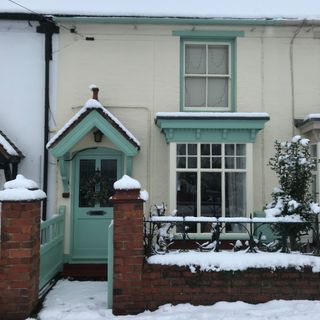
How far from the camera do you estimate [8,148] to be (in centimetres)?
800

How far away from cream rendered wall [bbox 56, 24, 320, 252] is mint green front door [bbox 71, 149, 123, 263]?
0.47 metres

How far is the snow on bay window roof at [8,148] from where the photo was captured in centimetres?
790

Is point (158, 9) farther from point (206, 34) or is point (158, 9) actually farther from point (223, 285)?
point (223, 285)

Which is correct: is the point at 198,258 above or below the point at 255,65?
below

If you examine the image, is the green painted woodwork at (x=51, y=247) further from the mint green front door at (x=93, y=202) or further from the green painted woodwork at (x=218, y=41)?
the green painted woodwork at (x=218, y=41)

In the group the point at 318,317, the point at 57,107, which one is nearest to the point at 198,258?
the point at 318,317

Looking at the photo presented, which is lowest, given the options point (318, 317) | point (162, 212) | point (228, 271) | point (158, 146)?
point (318, 317)

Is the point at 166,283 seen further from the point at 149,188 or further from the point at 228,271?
the point at 149,188

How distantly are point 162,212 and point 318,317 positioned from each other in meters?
3.16

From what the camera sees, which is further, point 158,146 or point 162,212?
point 158,146

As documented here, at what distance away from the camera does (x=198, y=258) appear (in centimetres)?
584

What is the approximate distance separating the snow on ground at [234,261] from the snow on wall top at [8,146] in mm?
3793

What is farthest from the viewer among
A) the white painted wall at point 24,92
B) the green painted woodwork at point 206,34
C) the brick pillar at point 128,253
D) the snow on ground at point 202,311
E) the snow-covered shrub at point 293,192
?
the green painted woodwork at point 206,34

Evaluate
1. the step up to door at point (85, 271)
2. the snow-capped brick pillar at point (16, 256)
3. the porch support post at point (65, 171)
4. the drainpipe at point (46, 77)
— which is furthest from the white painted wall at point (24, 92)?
the snow-capped brick pillar at point (16, 256)
